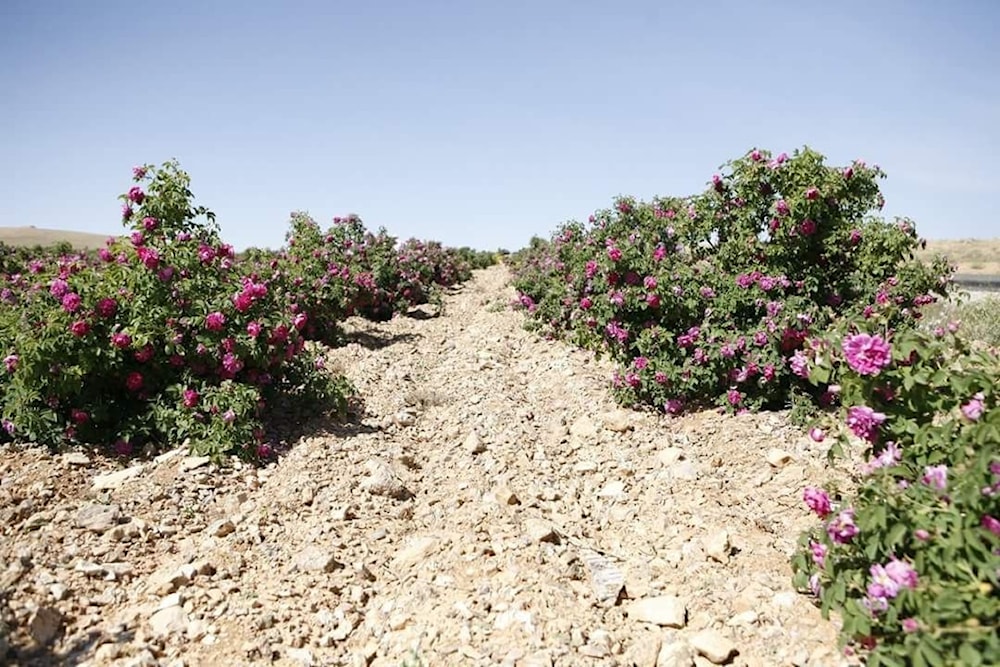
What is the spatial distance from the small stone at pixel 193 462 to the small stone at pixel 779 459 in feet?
13.6

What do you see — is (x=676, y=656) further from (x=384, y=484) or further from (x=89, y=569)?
(x=89, y=569)

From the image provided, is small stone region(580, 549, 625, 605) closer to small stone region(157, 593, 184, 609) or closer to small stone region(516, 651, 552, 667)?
small stone region(516, 651, 552, 667)

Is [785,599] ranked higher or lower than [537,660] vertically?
higher

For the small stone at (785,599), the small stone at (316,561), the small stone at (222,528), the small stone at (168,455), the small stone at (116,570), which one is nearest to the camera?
the small stone at (785,599)

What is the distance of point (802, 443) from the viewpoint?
4.95 metres

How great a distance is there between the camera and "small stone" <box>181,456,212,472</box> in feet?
15.9

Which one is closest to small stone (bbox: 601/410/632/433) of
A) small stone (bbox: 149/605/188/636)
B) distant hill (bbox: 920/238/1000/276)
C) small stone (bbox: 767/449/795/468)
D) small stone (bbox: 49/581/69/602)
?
small stone (bbox: 767/449/795/468)

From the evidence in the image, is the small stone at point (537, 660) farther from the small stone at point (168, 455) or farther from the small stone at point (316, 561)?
the small stone at point (168, 455)

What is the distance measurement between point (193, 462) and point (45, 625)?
1.86 meters

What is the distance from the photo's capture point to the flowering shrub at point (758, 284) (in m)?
5.79

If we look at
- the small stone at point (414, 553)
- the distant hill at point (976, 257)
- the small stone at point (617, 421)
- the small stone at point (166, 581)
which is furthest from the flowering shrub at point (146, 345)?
the distant hill at point (976, 257)

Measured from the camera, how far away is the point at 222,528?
412cm

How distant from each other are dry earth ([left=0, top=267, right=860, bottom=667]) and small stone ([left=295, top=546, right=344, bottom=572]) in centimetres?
1

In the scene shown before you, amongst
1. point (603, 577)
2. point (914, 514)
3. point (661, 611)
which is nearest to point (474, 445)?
point (603, 577)
